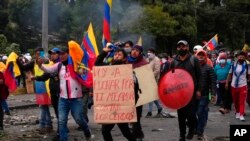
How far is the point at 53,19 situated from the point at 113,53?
38171 millimetres

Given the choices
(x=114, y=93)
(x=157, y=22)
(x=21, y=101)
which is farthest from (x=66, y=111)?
(x=157, y=22)

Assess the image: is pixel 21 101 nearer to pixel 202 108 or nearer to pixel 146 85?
pixel 202 108

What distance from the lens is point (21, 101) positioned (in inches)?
755

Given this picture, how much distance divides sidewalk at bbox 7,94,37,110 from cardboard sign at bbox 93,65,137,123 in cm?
942

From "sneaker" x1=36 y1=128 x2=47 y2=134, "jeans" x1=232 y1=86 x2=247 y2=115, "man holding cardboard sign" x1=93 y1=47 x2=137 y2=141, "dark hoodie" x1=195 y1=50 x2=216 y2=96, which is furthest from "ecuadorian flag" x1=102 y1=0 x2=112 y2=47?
"jeans" x1=232 y1=86 x2=247 y2=115

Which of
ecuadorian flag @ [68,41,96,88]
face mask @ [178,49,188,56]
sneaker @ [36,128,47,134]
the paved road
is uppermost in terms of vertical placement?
face mask @ [178,49,188,56]

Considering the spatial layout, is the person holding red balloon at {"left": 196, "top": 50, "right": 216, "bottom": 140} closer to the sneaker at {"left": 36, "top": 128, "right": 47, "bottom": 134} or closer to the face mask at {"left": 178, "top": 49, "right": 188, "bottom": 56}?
the face mask at {"left": 178, "top": 49, "right": 188, "bottom": 56}

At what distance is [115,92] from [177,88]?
110 centimetres

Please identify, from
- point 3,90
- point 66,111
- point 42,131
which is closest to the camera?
point 66,111

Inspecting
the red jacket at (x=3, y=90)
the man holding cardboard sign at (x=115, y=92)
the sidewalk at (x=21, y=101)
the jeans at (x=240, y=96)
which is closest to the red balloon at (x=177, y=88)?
the man holding cardboard sign at (x=115, y=92)

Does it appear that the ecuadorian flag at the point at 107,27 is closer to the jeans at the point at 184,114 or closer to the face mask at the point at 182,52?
the face mask at the point at 182,52

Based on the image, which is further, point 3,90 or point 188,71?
point 3,90

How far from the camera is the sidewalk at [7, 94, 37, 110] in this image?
17.7m

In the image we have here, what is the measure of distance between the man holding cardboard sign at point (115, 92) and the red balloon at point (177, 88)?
0.73 metres
